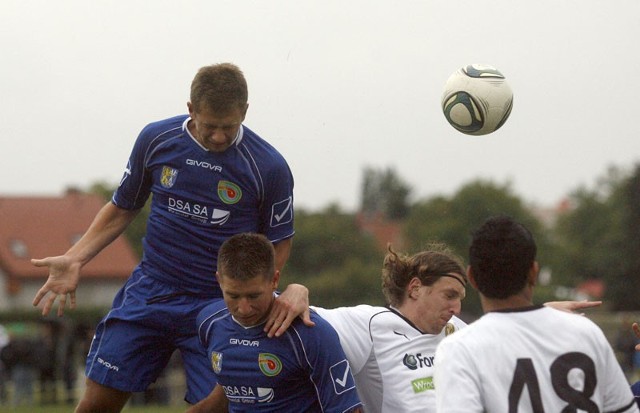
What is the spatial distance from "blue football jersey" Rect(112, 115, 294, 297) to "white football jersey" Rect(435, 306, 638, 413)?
7.60 ft

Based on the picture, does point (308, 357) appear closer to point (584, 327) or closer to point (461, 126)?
point (584, 327)

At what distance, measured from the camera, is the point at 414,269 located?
246 inches

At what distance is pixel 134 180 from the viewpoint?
6.55 metres

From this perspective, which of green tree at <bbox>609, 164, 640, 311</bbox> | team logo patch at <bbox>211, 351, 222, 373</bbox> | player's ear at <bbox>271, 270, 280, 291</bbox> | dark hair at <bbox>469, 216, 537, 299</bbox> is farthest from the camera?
green tree at <bbox>609, 164, 640, 311</bbox>

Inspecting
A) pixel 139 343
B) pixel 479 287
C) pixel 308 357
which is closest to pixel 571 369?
pixel 479 287

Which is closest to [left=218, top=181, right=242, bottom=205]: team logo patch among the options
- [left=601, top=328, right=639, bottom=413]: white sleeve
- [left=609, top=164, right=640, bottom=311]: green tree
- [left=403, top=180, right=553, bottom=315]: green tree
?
[left=601, top=328, right=639, bottom=413]: white sleeve

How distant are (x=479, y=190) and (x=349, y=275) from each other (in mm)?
14982

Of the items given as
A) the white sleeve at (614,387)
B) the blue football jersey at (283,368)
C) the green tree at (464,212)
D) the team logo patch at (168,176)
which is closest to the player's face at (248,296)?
the blue football jersey at (283,368)

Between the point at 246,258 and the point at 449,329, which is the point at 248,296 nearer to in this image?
the point at 246,258

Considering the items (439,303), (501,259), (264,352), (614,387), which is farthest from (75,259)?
(614,387)

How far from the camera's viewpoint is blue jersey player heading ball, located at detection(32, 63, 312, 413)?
6.28m

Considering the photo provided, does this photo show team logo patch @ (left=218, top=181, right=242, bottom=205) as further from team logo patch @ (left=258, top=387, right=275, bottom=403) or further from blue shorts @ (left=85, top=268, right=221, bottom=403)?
team logo patch @ (left=258, top=387, right=275, bottom=403)

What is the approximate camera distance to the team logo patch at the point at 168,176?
6359 millimetres

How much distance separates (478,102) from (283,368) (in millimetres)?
3020
